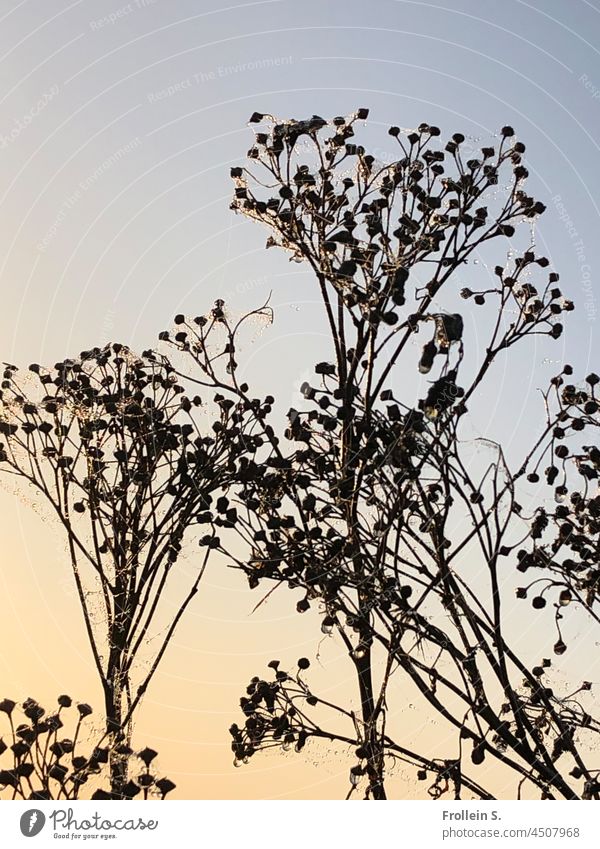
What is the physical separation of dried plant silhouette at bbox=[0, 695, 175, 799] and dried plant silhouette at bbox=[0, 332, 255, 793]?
537 mm

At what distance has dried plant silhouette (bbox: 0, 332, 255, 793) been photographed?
249 cm

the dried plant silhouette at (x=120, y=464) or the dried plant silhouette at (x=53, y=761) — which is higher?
the dried plant silhouette at (x=120, y=464)

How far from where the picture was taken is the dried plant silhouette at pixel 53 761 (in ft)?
Answer: 5.95

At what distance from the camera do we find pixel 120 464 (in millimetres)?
2551

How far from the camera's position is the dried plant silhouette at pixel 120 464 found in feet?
8.16
